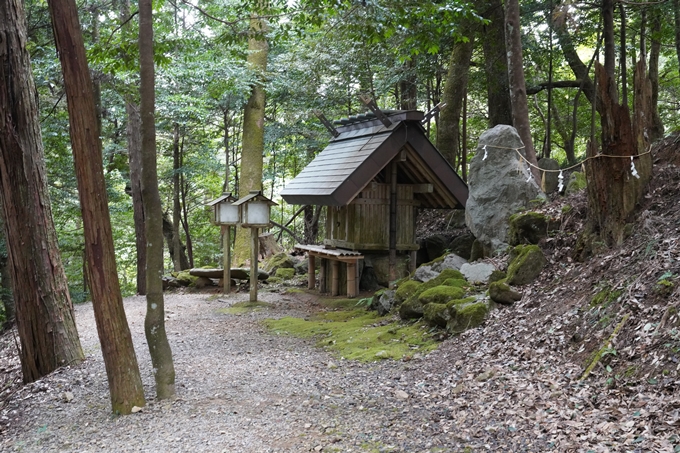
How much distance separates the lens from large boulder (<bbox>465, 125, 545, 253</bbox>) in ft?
32.0

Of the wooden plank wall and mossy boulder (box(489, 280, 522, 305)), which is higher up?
the wooden plank wall

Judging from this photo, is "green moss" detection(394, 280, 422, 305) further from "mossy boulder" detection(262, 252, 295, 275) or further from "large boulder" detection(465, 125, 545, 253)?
"mossy boulder" detection(262, 252, 295, 275)

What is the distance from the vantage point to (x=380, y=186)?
470 inches

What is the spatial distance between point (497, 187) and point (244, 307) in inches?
217

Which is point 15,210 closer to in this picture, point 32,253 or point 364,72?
point 32,253

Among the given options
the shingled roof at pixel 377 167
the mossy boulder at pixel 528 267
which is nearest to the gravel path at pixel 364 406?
the mossy boulder at pixel 528 267

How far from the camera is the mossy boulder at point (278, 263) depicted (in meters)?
15.7

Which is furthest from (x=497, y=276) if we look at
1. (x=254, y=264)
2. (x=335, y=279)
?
(x=254, y=264)

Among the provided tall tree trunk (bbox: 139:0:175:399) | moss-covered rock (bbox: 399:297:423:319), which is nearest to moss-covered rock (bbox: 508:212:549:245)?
moss-covered rock (bbox: 399:297:423:319)

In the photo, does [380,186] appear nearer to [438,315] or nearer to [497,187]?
[497,187]

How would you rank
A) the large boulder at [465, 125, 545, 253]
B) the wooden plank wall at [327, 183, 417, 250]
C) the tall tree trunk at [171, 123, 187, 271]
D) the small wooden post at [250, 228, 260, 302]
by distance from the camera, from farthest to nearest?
the tall tree trunk at [171, 123, 187, 271]
the wooden plank wall at [327, 183, 417, 250]
the small wooden post at [250, 228, 260, 302]
the large boulder at [465, 125, 545, 253]

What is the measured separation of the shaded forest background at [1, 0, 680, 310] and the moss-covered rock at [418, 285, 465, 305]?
12.1ft

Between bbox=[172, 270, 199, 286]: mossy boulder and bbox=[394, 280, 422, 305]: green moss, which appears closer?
bbox=[394, 280, 422, 305]: green moss

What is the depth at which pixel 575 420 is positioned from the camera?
4020 millimetres
